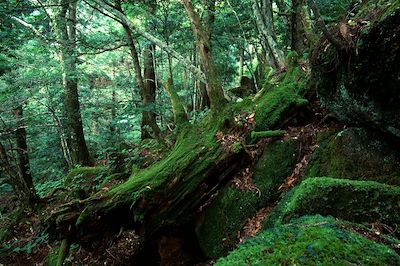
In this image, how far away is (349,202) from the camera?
3.25 m

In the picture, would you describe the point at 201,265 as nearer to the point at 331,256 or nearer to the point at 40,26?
the point at 331,256

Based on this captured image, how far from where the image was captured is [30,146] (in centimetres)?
1582

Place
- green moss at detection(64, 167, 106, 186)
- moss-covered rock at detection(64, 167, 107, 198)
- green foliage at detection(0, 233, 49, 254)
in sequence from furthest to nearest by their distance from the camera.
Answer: green moss at detection(64, 167, 106, 186)
moss-covered rock at detection(64, 167, 107, 198)
green foliage at detection(0, 233, 49, 254)

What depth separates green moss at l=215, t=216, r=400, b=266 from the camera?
1.90 meters

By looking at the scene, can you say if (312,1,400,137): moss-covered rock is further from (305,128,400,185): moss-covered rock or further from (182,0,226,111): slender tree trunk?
(182,0,226,111): slender tree trunk

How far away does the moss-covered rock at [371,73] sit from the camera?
372cm

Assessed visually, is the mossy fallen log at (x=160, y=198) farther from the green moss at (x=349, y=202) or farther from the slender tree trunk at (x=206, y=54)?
the green moss at (x=349, y=202)

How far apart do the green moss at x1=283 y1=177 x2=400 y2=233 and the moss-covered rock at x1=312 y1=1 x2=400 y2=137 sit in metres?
1.14

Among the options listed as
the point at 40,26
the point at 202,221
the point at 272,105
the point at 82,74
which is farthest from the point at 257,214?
the point at 40,26

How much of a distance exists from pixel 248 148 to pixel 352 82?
2140 mm

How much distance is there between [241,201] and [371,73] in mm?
2710

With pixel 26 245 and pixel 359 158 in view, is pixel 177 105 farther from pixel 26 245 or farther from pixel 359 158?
pixel 26 245

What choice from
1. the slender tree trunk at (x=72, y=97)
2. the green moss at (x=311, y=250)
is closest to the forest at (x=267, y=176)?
the green moss at (x=311, y=250)

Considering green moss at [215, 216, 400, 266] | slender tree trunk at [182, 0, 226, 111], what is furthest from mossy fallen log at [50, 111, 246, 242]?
green moss at [215, 216, 400, 266]
